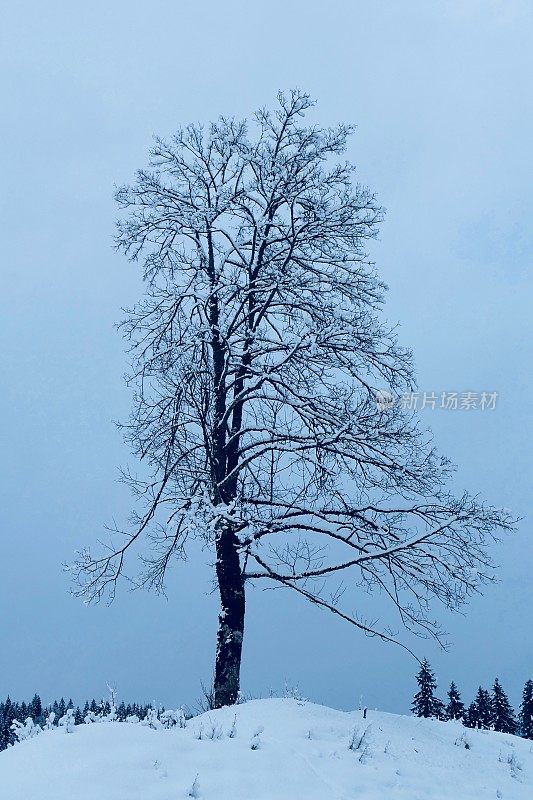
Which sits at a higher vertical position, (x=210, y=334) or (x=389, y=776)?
(x=210, y=334)

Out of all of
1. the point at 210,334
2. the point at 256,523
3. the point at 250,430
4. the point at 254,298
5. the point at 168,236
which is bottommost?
the point at 256,523

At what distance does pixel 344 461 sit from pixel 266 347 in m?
2.22

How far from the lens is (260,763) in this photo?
17.9 feet

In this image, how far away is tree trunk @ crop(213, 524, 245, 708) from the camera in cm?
998

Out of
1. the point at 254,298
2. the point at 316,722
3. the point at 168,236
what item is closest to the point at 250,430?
the point at 254,298

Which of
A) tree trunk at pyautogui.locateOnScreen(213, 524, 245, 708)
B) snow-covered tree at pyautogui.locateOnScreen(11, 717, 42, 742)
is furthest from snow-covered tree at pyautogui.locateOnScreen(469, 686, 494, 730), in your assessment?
snow-covered tree at pyautogui.locateOnScreen(11, 717, 42, 742)

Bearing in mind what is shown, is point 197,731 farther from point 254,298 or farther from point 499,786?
point 254,298

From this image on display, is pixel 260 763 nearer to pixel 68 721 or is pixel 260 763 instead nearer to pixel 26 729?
pixel 68 721

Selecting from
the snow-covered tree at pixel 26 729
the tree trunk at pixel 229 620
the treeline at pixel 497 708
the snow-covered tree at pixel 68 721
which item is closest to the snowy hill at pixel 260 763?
the snow-covered tree at pixel 68 721

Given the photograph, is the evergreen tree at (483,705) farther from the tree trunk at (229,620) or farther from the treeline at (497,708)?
the tree trunk at (229,620)

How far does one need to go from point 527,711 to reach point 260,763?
37.7 m

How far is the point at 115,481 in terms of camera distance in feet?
38.1

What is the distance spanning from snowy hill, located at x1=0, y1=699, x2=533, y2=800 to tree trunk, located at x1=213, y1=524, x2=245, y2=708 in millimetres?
2279

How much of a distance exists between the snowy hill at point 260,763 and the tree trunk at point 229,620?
228 centimetres
